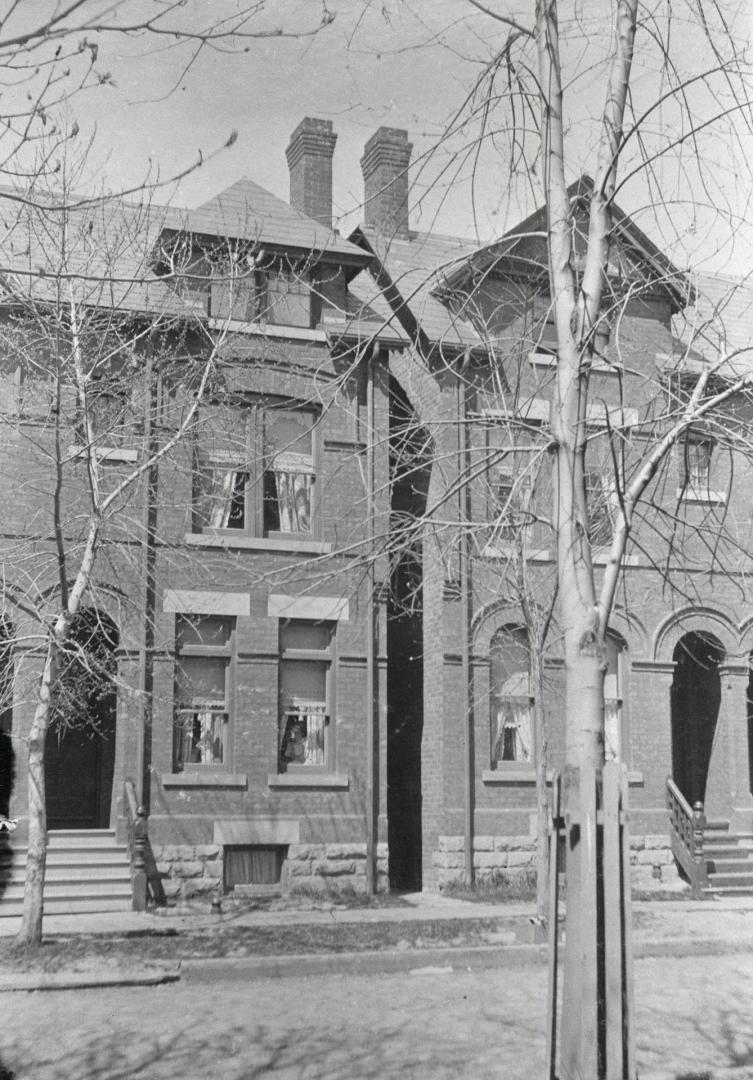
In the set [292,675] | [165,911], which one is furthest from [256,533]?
[165,911]

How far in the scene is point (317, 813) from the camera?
17.2 m

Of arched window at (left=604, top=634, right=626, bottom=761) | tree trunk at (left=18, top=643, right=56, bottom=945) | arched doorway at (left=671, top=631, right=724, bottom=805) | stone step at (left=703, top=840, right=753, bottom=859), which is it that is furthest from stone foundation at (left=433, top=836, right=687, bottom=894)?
tree trunk at (left=18, top=643, right=56, bottom=945)

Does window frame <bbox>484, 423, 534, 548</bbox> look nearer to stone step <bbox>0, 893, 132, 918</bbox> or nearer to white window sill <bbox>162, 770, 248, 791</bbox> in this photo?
white window sill <bbox>162, 770, 248, 791</bbox>

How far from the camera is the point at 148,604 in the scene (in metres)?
16.8

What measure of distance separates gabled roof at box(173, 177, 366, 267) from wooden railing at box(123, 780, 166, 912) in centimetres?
797

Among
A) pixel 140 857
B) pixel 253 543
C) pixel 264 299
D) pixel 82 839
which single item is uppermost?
pixel 264 299

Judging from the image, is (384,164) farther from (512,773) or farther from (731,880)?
(731,880)

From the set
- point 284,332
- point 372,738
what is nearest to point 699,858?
point 372,738

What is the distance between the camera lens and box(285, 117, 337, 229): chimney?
830 inches

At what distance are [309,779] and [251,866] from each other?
1.44 metres

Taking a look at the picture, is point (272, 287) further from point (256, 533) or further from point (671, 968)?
point (671, 968)

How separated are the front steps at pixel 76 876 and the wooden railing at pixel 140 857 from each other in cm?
21

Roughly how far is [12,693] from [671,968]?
8062mm

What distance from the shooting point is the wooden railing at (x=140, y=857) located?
1523cm
